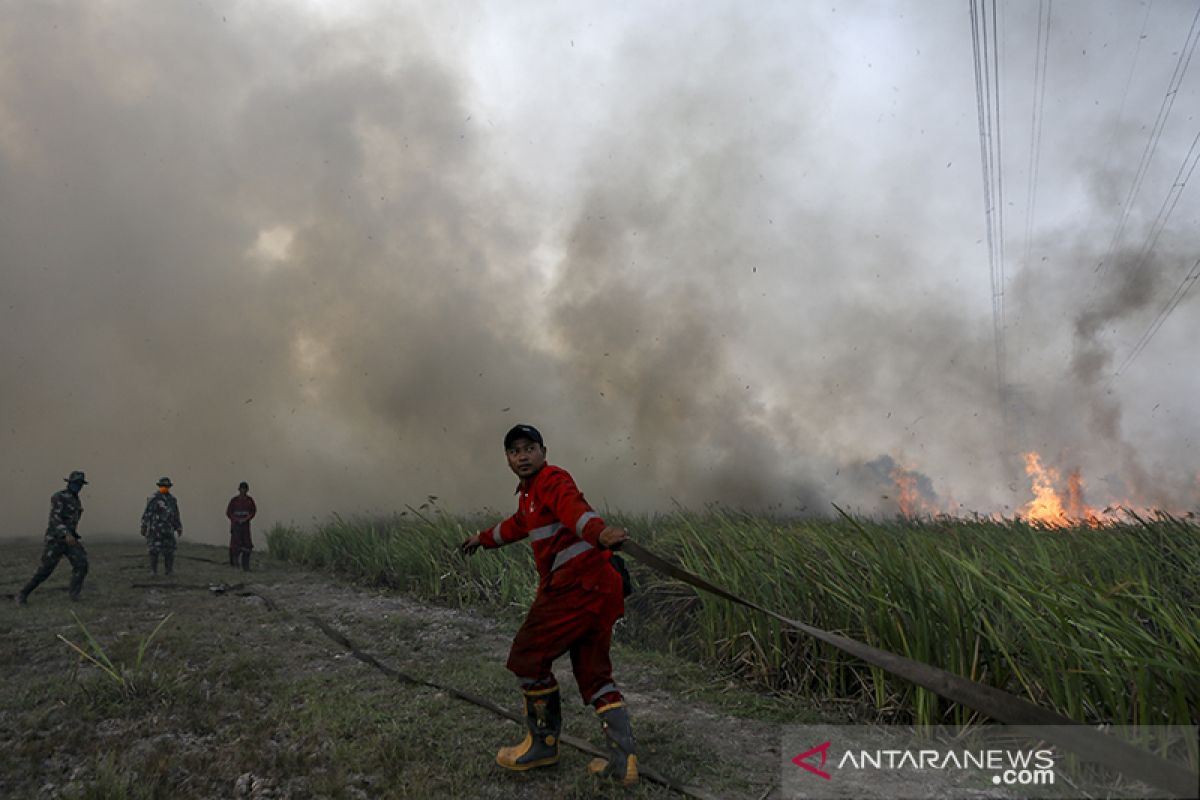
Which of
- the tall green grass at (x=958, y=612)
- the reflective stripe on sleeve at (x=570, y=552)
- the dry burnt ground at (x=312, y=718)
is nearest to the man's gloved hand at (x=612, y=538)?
the reflective stripe on sleeve at (x=570, y=552)

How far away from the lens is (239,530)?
45.2 ft

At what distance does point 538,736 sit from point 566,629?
66 cm

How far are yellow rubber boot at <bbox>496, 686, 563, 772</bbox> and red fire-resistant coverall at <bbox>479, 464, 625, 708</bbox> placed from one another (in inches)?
3.0

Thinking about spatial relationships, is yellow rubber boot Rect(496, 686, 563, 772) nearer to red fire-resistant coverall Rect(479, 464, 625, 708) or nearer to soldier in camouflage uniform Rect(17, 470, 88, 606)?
red fire-resistant coverall Rect(479, 464, 625, 708)

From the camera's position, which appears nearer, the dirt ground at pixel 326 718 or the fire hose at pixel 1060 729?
the fire hose at pixel 1060 729

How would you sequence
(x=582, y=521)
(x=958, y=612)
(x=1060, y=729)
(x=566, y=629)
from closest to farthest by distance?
(x=1060, y=729), (x=582, y=521), (x=566, y=629), (x=958, y=612)

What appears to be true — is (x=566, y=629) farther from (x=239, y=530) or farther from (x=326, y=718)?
(x=239, y=530)

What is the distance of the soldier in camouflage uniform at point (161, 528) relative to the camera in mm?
12188

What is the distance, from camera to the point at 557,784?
3.27 meters

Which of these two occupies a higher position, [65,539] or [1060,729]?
[1060,729]

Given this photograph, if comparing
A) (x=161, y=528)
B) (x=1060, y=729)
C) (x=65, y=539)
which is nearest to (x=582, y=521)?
(x=1060, y=729)

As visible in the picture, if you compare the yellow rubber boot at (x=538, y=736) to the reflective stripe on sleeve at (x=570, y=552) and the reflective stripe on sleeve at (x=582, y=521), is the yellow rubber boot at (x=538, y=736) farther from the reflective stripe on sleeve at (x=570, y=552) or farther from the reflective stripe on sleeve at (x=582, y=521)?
the reflective stripe on sleeve at (x=582, y=521)

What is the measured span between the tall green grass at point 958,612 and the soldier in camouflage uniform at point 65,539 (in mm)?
6497

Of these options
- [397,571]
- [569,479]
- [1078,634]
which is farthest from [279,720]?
[397,571]
